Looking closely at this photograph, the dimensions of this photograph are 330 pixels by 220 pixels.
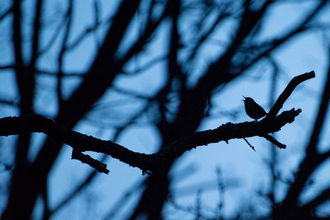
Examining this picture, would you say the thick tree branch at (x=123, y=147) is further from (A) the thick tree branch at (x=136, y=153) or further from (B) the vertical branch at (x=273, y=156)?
(B) the vertical branch at (x=273, y=156)

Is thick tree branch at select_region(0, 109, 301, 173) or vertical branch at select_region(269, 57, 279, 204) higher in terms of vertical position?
vertical branch at select_region(269, 57, 279, 204)

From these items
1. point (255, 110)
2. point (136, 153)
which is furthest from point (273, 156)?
point (136, 153)

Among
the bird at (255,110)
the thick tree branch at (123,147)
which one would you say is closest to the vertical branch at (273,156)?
the bird at (255,110)

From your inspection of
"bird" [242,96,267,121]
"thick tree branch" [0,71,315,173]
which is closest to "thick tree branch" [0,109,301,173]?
"thick tree branch" [0,71,315,173]

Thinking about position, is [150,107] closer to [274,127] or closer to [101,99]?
[101,99]

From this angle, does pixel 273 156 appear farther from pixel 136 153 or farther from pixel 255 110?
pixel 136 153

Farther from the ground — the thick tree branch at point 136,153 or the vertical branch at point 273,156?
the vertical branch at point 273,156

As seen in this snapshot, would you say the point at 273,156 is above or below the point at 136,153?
above

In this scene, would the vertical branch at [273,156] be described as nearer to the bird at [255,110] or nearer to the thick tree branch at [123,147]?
the bird at [255,110]

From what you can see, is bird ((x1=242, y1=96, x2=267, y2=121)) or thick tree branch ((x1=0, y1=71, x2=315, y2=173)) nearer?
thick tree branch ((x1=0, y1=71, x2=315, y2=173))

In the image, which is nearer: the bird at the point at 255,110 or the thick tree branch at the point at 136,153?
the thick tree branch at the point at 136,153

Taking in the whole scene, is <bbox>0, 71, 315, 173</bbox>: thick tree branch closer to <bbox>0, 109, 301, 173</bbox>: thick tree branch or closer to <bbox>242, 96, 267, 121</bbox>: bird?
<bbox>0, 109, 301, 173</bbox>: thick tree branch

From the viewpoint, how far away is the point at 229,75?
15.8 ft

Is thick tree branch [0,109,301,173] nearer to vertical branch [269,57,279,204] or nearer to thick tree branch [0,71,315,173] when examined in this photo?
thick tree branch [0,71,315,173]
